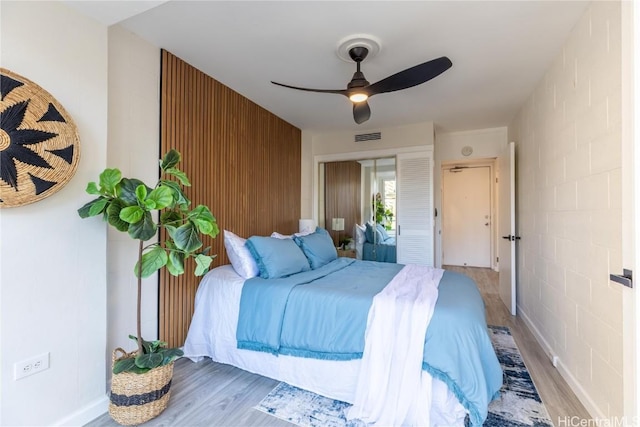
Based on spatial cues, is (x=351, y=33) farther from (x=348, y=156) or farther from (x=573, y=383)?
(x=573, y=383)

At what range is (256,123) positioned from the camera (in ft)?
11.4

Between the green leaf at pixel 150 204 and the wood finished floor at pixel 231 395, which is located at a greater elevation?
the green leaf at pixel 150 204

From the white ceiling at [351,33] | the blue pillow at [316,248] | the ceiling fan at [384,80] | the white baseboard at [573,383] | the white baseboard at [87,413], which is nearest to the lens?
the white baseboard at [87,413]

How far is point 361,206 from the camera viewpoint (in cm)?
461

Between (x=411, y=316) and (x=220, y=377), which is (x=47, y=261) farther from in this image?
(x=411, y=316)

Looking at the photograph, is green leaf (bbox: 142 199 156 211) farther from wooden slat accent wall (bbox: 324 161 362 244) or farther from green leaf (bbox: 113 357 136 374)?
wooden slat accent wall (bbox: 324 161 362 244)

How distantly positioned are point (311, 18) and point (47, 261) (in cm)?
212

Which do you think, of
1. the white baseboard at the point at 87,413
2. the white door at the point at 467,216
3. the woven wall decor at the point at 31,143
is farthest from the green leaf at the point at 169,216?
the white door at the point at 467,216

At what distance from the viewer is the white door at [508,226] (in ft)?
11.2

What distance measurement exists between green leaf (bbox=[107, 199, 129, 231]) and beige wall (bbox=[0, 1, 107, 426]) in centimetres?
30

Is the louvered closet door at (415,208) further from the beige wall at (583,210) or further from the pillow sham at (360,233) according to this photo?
the beige wall at (583,210)

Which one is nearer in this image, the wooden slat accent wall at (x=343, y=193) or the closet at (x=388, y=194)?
the closet at (x=388, y=194)

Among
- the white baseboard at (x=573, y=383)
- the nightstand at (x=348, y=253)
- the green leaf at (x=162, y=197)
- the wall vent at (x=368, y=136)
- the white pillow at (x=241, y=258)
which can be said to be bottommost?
the white baseboard at (x=573, y=383)

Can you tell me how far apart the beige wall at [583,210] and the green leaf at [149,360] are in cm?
249
